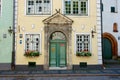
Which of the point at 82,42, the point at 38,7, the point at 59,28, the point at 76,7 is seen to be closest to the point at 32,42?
the point at 59,28

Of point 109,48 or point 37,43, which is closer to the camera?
point 37,43

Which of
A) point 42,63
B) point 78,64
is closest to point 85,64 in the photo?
point 78,64

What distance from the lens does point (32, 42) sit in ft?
66.3

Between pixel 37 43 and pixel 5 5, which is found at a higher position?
pixel 5 5

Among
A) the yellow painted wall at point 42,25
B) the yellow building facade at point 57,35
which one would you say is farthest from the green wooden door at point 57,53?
the yellow painted wall at point 42,25

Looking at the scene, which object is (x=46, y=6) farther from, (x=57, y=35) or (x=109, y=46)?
(x=109, y=46)

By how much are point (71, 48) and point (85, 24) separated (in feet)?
A: 7.69

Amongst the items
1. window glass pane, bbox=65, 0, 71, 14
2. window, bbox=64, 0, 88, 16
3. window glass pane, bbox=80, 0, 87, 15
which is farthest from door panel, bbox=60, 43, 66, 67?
window glass pane, bbox=80, 0, 87, 15

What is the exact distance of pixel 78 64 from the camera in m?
20.0

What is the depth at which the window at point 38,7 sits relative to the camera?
66.7 feet

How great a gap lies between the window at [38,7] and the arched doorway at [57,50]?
84.0 inches

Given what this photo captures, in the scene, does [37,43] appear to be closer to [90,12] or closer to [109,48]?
[90,12]

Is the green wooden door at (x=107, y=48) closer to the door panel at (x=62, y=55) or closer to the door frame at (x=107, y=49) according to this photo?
the door frame at (x=107, y=49)

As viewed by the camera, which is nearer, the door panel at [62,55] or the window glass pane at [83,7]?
the door panel at [62,55]
